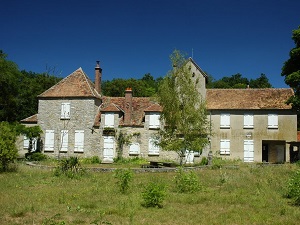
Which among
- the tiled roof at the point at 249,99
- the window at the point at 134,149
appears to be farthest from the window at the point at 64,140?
the tiled roof at the point at 249,99

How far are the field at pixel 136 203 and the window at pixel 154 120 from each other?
13.8 m

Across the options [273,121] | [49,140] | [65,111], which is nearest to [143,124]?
[65,111]

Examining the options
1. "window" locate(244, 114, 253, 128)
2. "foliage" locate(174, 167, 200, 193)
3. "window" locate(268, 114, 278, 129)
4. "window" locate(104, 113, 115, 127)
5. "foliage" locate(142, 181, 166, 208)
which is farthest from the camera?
"window" locate(244, 114, 253, 128)

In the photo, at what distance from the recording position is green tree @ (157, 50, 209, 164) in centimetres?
2608

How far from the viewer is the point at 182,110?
2658 cm

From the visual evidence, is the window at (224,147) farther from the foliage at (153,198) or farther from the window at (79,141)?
the foliage at (153,198)

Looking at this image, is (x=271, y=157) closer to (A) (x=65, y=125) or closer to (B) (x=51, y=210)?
(A) (x=65, y=125)

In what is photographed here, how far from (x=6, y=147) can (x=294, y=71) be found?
2312cm

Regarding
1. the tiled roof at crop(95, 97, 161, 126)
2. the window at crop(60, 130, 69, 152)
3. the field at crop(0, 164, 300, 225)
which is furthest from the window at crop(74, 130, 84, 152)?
the field at crop(0, 164, 300, 225)

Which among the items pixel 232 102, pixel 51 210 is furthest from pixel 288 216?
pixel 232 102

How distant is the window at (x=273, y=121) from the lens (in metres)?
32.8

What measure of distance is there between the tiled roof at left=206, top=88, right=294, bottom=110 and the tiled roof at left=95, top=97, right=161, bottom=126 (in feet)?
19.2

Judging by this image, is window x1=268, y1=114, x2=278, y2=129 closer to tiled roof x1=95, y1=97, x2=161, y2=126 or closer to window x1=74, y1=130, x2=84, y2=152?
tiled roof x1=95, y1=97, x2=161, y2=126

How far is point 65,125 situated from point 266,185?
72.3 ft
